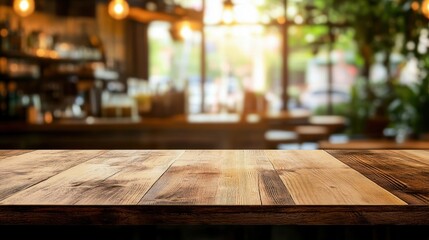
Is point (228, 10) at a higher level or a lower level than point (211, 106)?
higher

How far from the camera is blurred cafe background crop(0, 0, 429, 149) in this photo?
5875 mm

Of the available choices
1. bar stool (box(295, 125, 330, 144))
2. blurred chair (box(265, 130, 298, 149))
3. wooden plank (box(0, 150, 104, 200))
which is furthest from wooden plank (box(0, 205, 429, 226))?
bar stool (box(295, 125, 330, 144))

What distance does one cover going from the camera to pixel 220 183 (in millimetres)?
1550

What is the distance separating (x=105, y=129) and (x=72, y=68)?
118 inches

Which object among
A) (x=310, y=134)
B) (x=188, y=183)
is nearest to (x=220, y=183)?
(x=188, y=183)

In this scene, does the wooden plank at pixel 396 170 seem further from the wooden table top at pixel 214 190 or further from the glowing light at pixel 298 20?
the glowing light at pixel 298 20

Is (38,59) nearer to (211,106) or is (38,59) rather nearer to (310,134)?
(310,134)

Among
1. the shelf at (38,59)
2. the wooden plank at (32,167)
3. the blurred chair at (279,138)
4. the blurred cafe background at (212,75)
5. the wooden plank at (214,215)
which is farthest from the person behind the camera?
the shelf at (38,59)

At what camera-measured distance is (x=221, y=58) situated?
11.6 meters

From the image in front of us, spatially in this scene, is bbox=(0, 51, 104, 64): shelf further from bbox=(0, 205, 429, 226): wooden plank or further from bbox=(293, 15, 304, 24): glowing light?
bbox=(0, 205, 429, 226): wooden plank

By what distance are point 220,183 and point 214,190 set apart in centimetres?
11

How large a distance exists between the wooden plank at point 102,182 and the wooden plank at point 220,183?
0.14 feet

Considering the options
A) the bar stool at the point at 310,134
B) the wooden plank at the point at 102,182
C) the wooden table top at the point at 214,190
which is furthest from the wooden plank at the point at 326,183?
the bar stool at the point at 310,134

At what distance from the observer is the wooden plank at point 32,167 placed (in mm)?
1548
